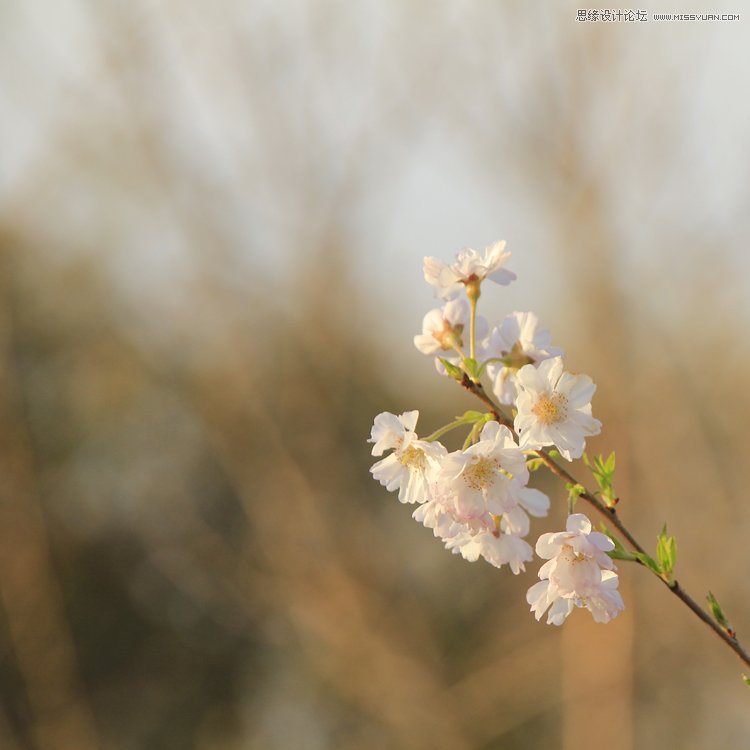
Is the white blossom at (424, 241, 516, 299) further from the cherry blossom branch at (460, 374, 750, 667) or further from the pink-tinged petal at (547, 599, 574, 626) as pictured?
the pink-tinged petal at (547, 599, 574, 626)

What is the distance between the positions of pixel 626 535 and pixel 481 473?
0.12 metres

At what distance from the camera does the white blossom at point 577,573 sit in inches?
29.7

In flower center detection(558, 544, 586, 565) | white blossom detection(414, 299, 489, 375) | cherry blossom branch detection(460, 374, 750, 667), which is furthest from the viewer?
white blossom detection(414, 299, 489, 375)

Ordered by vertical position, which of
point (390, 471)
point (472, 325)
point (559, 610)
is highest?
point (472, 325)

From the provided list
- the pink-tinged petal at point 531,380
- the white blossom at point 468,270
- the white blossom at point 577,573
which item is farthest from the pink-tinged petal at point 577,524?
the white blossom at point 468,270

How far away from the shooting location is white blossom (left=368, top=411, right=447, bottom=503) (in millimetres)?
814

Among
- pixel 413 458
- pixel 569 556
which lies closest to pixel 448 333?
pixel 413 458

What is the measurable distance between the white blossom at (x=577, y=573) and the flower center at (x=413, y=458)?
13 centimetres

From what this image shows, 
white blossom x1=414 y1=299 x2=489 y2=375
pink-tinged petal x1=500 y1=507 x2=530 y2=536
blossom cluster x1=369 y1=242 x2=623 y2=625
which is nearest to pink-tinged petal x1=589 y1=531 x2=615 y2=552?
blossom cluster x1=369 y1=242 x2=623 y2=625

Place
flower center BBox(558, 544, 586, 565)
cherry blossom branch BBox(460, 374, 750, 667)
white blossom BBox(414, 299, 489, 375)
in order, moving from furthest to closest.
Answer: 1. white blossom BBox(414, 299, 489, 375)
2. flower center BBox(558, 544, 586, 565)
3. cherry blossom branch BBox(460, 374, 750, 667)

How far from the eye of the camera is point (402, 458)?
86cm

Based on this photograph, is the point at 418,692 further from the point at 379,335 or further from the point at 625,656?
the point at 379,335

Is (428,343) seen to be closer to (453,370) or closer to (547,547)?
(453,370)

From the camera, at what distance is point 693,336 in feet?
16.0
